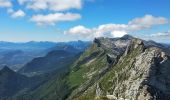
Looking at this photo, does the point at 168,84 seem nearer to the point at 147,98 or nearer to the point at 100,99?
the point at 147,98

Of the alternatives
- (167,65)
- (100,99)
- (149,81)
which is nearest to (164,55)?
(167,65)

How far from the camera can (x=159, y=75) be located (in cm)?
16412

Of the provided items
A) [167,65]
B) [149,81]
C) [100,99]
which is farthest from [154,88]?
[100,99]

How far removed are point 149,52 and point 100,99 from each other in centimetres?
3752

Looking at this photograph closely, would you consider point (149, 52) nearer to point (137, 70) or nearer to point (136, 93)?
point (137, 70)

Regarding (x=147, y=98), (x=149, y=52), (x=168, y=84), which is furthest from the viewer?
(x=149, y=52)

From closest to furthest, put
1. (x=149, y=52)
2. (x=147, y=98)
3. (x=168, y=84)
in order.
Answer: (x=147, y=98), (x=168, y=84), (x=149, y=52)

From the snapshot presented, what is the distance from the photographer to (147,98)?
152375mm

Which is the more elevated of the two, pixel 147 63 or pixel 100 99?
pixel 147 63

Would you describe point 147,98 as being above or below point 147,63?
below

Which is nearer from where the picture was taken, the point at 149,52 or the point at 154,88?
the point at 154,88

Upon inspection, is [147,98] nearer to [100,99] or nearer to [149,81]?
[149,81]

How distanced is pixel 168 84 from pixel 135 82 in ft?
51.4

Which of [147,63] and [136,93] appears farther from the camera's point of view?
[147,63]
